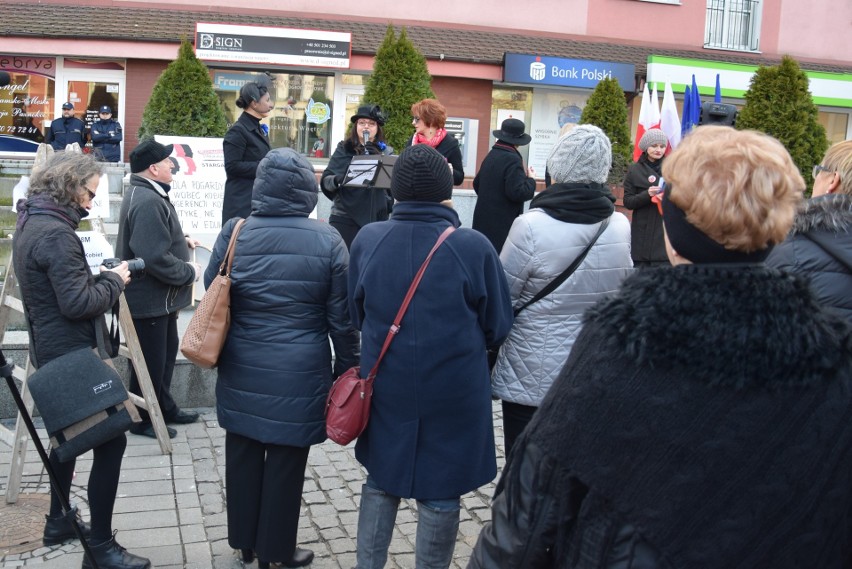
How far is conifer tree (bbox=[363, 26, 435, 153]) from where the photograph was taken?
565 inches

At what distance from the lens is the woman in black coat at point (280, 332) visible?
3834mm

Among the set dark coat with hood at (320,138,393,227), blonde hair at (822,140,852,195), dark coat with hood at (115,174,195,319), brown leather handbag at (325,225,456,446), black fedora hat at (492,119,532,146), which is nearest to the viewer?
blonde hair at (822,140,852,195)

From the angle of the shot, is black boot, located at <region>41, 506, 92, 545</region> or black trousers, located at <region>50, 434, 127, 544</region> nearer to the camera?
black trousers, located at <region>50, 434, 127, 544</region>

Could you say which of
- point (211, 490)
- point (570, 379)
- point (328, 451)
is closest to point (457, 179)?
point (328, 451)

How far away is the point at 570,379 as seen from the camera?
68.0 inches

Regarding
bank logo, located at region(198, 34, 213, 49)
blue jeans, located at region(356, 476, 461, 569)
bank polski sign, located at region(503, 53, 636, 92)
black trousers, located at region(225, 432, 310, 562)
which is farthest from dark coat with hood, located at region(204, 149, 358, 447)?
bank polski sign, located at region(503, 53, 636, 92)

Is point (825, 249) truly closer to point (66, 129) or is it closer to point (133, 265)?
point (133, 265)

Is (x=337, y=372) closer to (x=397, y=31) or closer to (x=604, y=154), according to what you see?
(x=604, y=154)

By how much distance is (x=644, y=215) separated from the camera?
309 inches

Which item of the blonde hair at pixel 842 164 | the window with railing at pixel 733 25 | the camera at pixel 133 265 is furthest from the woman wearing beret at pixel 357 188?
the window with railing at pixel 733 25

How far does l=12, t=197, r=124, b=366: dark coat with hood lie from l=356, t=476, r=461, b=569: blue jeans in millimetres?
1448

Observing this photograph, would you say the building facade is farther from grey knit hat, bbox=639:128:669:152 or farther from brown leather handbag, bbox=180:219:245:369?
brown leather handbag, bbox=180:219:245:369

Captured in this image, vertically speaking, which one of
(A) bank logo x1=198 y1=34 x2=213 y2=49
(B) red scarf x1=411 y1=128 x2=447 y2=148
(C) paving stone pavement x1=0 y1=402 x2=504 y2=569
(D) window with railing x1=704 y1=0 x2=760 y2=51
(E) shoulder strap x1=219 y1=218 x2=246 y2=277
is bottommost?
(C) paving stone pavement x1=0 y1=402 x2=504 y2=569

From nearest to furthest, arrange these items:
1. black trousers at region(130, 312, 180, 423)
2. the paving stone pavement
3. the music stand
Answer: the paving stone pavement → black trousers at region(130, 312, 180, 423) → the music stand
